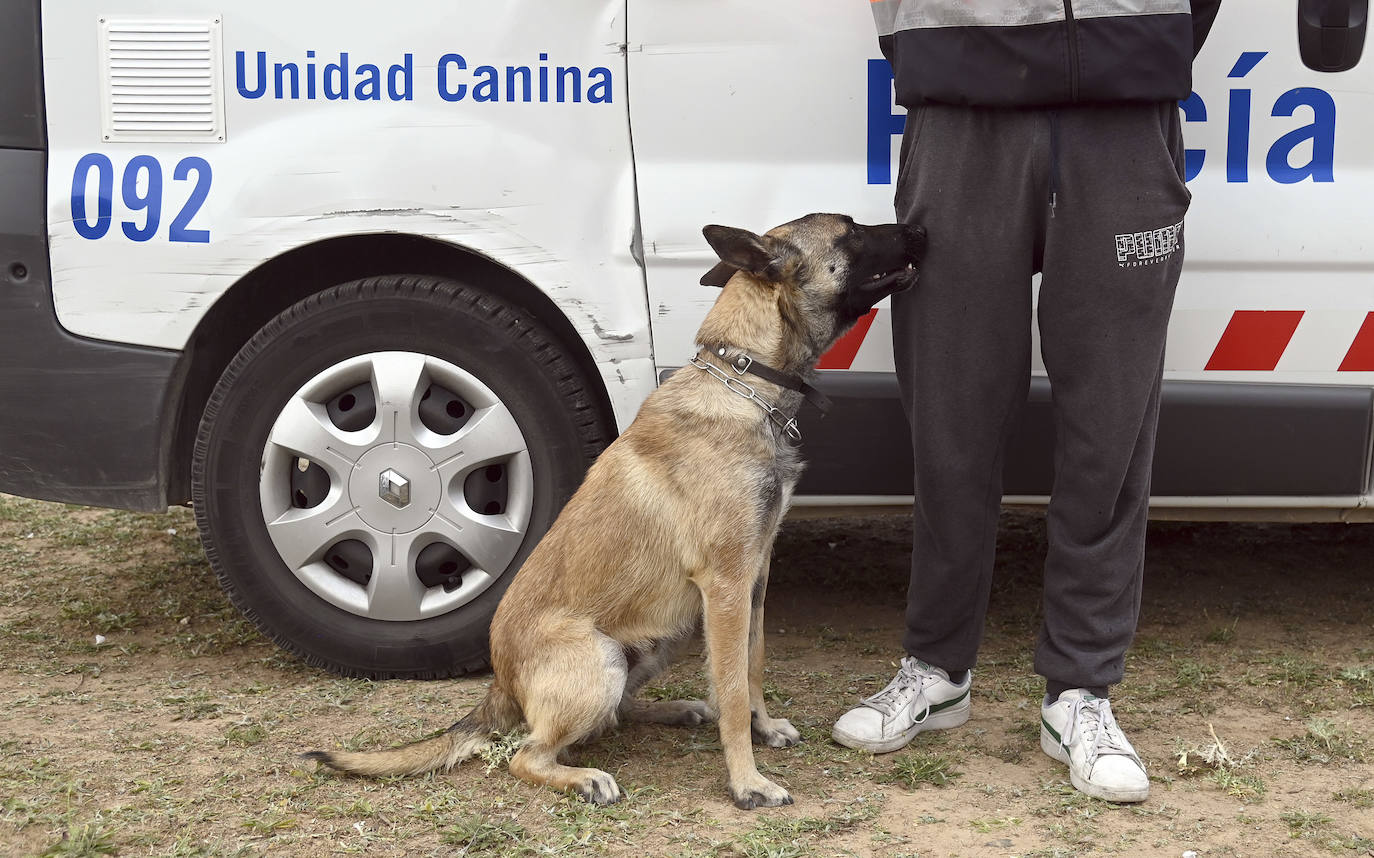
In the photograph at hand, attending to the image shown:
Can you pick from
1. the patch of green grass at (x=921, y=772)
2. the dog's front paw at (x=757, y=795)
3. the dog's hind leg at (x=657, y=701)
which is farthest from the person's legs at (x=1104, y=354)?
the dog's hind leg at (x=657, y=701)

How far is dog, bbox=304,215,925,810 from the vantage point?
2.65 meters

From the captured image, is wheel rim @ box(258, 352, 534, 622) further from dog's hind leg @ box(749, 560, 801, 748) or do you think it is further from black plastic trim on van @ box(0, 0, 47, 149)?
black plastic trim on van @ box(0, 0, 47, 149)

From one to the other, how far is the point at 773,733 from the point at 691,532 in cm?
57

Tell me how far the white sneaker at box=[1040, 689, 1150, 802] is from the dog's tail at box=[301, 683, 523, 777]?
1.19 meters

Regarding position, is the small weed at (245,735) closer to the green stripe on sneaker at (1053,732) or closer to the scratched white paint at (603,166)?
the scratched white paint at (603,166)

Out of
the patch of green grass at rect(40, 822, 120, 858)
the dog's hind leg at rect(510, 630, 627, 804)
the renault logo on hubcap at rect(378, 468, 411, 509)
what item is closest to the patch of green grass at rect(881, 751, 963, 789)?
the dog's hind leg at rect(510, 630, 627, 804)

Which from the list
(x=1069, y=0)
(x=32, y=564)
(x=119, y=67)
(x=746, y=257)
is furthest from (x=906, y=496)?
(x=32, y=564)

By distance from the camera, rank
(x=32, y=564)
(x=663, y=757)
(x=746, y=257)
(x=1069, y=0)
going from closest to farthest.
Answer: (x=1069, y=0) < (x=746, y=257) < (x=663, y=757) < (x=32, y=564)

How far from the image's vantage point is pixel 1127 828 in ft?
8.13

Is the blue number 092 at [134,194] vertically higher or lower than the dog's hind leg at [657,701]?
higher

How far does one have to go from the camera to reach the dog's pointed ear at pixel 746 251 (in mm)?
2619

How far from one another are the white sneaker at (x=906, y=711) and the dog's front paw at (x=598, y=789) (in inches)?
22.5

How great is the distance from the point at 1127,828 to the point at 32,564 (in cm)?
375

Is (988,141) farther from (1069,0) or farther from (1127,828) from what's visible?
(1127,828)
